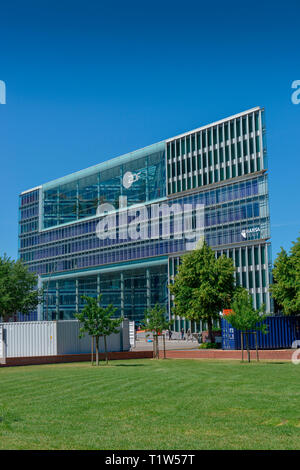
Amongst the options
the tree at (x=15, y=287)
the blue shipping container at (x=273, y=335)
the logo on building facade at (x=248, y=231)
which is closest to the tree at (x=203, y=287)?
the blue shipping container at (x=273, y=335)

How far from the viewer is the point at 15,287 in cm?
7831

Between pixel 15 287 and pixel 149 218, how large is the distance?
130 feet

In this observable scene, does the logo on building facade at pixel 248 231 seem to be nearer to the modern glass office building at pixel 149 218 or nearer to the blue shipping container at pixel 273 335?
the modern glass office building at pixel 149 218

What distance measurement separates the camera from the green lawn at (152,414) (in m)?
11.4

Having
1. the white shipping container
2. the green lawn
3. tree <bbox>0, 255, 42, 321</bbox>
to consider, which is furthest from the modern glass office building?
the green lawn

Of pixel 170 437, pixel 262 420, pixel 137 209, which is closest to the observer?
pixel 170 437

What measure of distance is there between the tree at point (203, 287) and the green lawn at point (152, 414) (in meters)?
34.1

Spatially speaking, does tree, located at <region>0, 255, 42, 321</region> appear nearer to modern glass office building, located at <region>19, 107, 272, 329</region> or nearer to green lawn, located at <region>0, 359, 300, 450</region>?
modern glass office building, located at <region>19, 107, 272, 329</region>

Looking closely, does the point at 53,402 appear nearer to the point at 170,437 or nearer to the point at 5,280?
the point at 170,437

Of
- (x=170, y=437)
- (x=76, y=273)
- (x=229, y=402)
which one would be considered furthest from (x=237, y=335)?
(x=76, y=273)

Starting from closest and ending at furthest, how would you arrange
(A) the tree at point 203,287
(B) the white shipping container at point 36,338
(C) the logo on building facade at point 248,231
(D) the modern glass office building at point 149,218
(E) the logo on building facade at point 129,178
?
(B) the white shipping container at point 36,338 → (A) the tree at point 203,287 → (C) the logo on building facade at point 248,231 → (D) the modern glass office building at point 149,218 → (E) the logo on building facade at point 129,178

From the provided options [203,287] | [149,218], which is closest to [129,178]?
[149,218]

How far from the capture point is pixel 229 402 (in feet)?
55.3

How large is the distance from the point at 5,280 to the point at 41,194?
62587 millimetres
